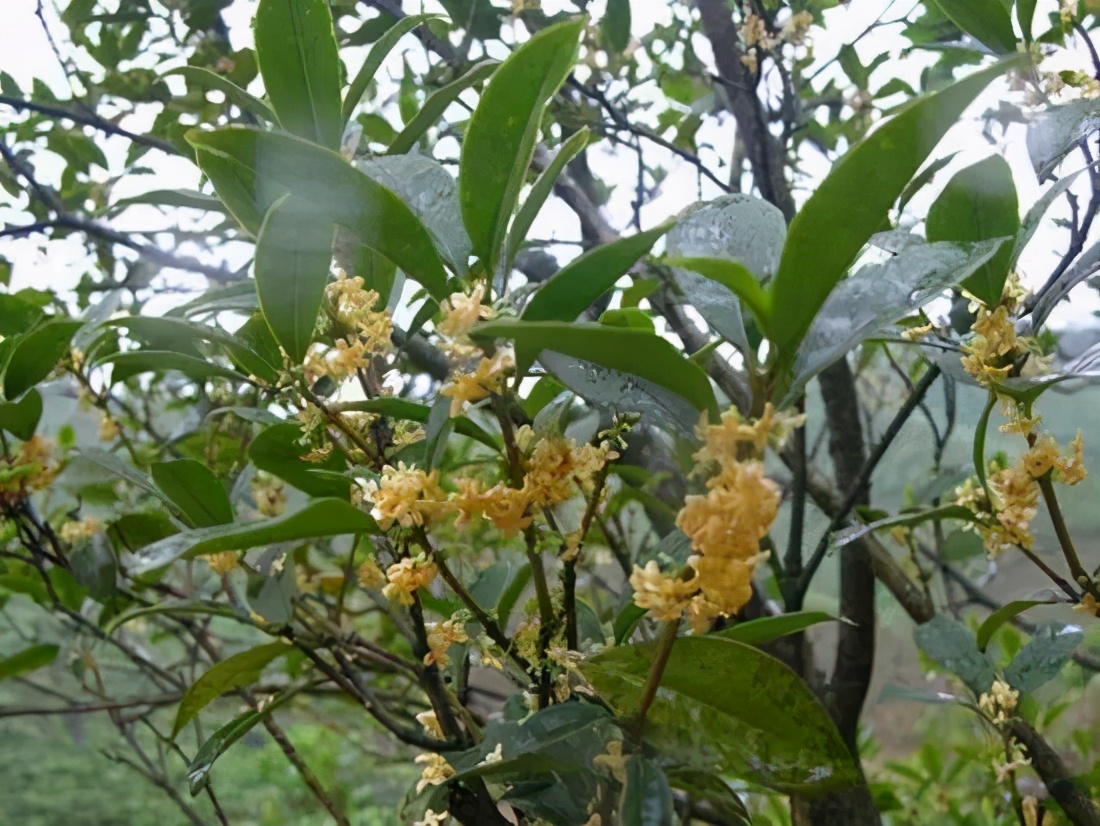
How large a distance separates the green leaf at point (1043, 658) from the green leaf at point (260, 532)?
38 cm

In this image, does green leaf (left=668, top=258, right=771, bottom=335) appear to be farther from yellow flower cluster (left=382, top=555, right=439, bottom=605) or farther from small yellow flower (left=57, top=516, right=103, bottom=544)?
small yellow flower (left=57, top=516, right=103, bottom=544)

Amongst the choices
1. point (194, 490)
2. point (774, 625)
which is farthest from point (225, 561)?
point (774, 625)

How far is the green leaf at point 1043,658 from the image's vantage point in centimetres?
45

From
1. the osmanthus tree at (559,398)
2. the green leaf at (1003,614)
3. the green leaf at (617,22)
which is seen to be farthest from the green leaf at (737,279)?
the green leaf at (617,22)

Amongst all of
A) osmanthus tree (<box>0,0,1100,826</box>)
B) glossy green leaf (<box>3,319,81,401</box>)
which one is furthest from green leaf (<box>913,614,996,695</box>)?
glossy green leaf (<box>3,319,81,401</box>)

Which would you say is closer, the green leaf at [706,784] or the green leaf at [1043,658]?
the green leaf at [706,784]

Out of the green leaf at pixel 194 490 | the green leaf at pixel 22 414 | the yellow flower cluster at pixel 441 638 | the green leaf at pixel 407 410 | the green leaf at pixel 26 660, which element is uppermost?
the green leaf at pixel 22 414

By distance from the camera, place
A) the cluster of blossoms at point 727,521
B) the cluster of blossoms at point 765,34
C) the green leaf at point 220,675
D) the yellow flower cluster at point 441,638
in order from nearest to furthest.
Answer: the cluster of blossoms at point 727,521 < the yellow flower cluster at point 441,638 < the green leaf at point 220,675 < the cluster of blossoms at point 765,34

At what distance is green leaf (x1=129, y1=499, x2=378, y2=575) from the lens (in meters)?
0.21

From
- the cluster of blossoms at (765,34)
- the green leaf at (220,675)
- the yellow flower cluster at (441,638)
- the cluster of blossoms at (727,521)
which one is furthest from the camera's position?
the cluster of blossoms at (765,34)

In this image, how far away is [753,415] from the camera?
8.8 inches

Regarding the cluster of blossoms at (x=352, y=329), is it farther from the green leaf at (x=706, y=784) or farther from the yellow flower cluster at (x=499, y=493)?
the green leaf at (x=706, y=784)

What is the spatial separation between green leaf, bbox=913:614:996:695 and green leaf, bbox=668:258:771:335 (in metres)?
0.34

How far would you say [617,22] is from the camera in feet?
2.12
